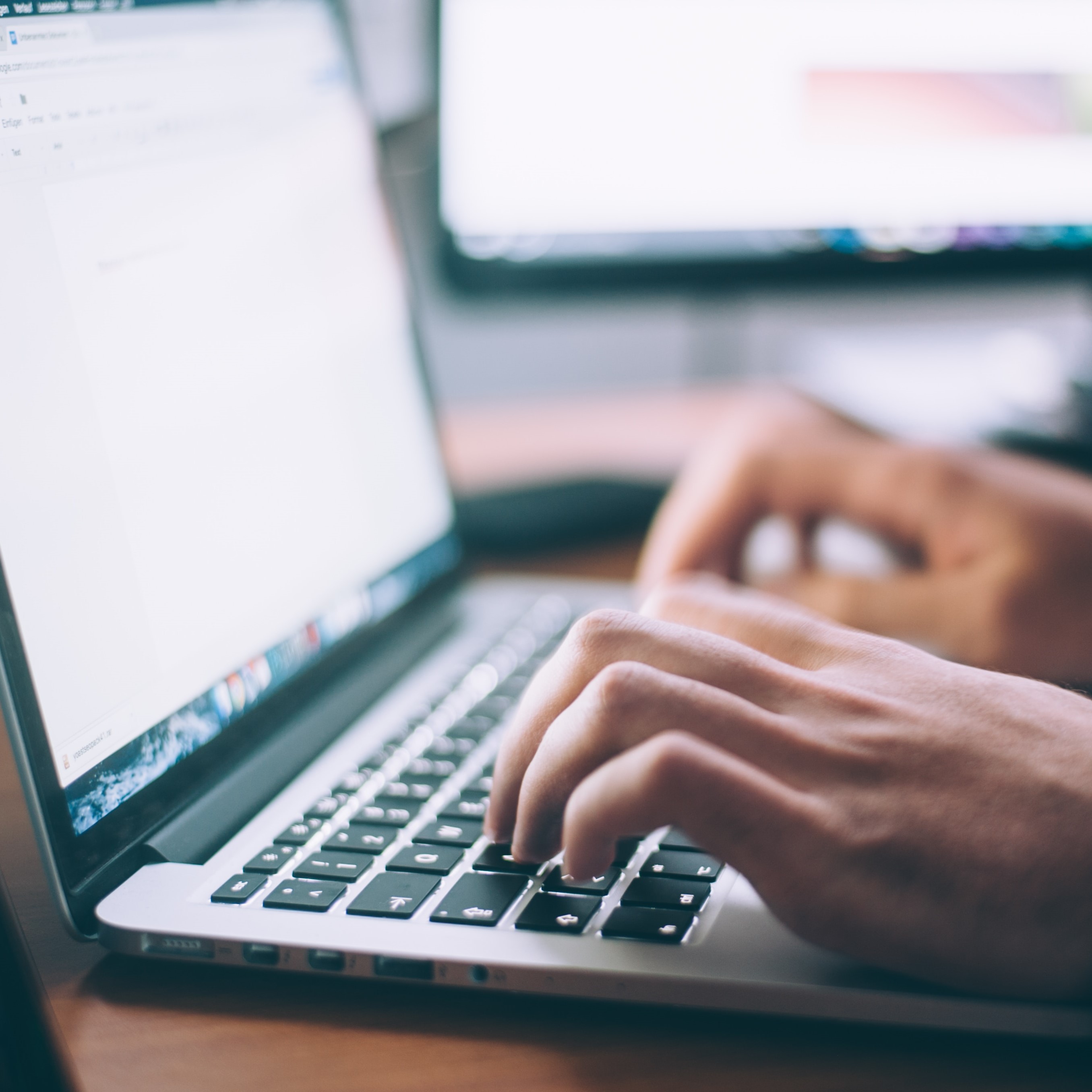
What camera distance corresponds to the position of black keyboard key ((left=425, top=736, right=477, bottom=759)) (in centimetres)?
42

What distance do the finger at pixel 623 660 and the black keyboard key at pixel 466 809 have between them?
36mm

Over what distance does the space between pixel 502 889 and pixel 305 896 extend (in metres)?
0.06

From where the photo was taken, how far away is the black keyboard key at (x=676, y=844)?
34 cm

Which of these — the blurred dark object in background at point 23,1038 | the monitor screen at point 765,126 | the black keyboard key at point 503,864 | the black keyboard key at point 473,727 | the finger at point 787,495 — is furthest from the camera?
the monitor screen at point 765,126

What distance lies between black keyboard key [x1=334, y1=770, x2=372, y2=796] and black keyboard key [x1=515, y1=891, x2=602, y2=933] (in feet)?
0.34

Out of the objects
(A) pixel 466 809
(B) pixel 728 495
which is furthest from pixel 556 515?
(A) pixel 466 809

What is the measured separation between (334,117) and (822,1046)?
0.50 meters

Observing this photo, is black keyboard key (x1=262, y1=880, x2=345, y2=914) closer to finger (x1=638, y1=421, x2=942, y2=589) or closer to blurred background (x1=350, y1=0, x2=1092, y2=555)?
finger (x1=638, y1=421, x2=942, y2=589)

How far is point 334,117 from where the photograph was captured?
1.89 ft

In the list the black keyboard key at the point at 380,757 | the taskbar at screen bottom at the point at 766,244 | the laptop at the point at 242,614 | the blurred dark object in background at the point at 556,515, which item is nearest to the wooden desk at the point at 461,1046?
the laptop at the point at 242,614

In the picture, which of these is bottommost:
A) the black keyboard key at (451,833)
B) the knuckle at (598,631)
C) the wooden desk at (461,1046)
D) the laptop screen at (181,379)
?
the wooden desk at (461,1046)

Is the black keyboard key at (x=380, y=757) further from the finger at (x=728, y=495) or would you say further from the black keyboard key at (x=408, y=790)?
the finger at (x=728, y=495)

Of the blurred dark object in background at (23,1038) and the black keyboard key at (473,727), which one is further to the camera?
the black keyboard key at (473,727)

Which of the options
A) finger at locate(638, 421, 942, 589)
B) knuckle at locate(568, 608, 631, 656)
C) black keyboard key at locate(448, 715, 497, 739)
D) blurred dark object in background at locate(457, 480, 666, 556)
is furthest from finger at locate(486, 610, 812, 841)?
blurred dark object in background at locate(457, 480, 666, 556)
